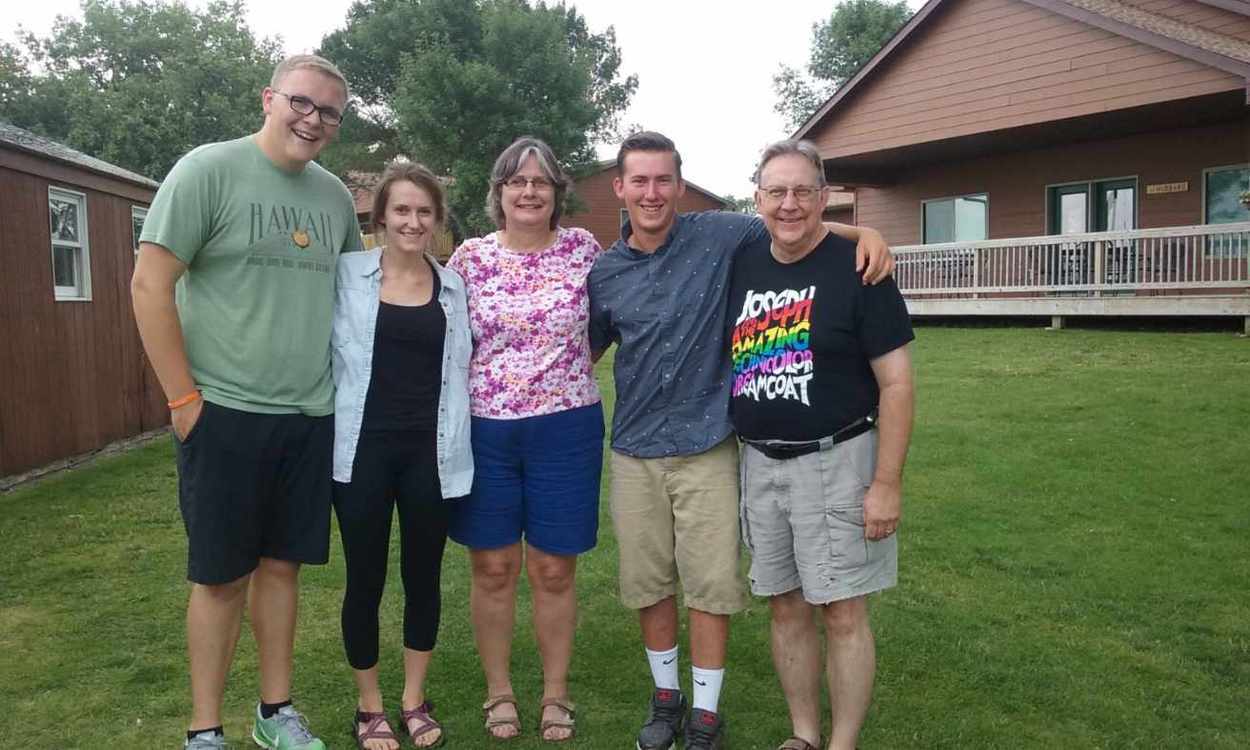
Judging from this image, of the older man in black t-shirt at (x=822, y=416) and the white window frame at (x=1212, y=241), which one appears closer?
the older man in black t-shirt at (x=822, y=416)

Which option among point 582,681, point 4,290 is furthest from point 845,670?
point 4,290

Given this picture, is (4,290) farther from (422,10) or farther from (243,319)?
(422,10)

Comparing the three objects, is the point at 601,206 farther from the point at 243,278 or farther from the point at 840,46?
the point at 243,278

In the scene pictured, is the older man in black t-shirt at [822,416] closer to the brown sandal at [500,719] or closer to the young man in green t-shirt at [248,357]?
the brown sandal at [500,719]

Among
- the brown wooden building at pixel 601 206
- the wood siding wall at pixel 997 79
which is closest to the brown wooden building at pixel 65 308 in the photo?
the wood siding wall at pixel 997 79

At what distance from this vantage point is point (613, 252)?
10.9 ft

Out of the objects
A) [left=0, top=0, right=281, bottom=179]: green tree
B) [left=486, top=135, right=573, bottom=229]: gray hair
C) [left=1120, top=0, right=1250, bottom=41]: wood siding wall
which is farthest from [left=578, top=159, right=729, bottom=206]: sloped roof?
[left=486, top=135, right=573, bottom=229]: gray hair

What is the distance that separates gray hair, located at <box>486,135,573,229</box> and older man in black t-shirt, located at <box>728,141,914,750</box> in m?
0.71

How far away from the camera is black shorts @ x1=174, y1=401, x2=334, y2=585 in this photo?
9.45ft

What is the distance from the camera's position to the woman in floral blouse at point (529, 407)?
322 cm

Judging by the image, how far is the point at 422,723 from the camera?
3301mm

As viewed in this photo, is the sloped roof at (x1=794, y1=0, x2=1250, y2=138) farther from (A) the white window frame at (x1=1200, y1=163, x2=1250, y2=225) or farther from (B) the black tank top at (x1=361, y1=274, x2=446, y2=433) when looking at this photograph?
(B) the black tank top at (x1=361, y1=274, x2=446, y2=433)

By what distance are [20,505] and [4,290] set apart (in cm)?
203

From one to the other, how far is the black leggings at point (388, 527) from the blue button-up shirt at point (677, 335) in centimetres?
64
